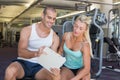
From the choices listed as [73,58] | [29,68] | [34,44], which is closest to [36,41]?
[34,44]

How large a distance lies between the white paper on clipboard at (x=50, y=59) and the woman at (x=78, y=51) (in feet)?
0.97

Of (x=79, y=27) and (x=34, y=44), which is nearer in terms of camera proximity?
(x=79, y=27)

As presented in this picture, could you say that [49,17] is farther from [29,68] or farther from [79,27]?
[29,68]

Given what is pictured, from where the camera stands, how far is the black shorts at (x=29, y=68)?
255 centimetres

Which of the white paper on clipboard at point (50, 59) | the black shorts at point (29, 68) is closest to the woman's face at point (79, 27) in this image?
the white paper on clipboard at point (50, 59)

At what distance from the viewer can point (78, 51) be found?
252 cm

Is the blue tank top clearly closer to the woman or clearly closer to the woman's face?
the woman

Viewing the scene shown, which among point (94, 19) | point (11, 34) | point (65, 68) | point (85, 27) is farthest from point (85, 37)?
point (11, 34)

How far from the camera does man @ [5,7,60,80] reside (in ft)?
7.98

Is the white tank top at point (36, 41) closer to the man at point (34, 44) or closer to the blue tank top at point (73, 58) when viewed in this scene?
the man at point (34, 44)

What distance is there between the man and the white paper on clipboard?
167 mm

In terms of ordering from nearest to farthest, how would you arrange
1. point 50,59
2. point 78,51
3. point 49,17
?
point 50,59, point 49,17, point 78,51

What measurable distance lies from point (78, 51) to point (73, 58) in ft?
0.37

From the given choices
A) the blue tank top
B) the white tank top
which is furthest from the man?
the blue tank top
